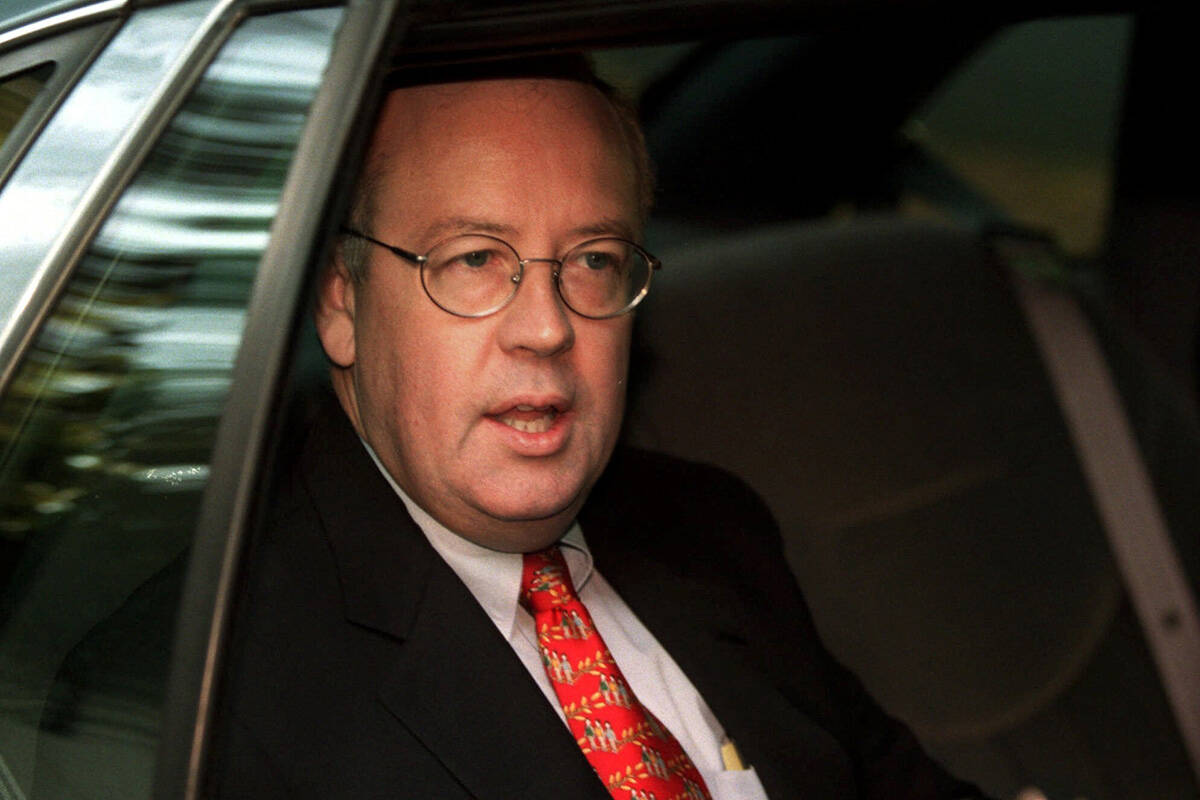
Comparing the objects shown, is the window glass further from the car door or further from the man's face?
the car door

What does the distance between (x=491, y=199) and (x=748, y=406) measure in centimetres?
101

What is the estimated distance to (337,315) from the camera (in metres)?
1.76

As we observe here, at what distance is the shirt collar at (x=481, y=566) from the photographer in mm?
1729

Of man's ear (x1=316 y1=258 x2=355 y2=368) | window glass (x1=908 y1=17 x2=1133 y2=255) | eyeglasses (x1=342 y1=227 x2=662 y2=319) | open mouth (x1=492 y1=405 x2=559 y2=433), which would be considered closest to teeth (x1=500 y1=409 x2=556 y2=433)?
open mouth (x1=492 y1=405 x2=559 y2=433)

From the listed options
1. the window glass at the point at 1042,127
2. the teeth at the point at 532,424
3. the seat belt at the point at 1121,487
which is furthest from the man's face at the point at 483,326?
the window glass at the point at 1042,127

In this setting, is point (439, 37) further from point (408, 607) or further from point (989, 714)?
point (989, 714)

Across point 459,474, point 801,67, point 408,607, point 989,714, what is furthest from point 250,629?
point 801,67

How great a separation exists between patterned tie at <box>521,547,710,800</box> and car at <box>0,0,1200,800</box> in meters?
0.36

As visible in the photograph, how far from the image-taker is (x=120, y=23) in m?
1.31

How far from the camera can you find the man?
1483mm

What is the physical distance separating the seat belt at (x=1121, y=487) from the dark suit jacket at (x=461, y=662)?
2.23ft

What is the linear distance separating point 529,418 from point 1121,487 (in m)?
1.51

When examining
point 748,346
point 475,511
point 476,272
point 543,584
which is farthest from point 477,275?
point 748,346

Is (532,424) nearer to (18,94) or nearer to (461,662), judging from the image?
(461,662)
